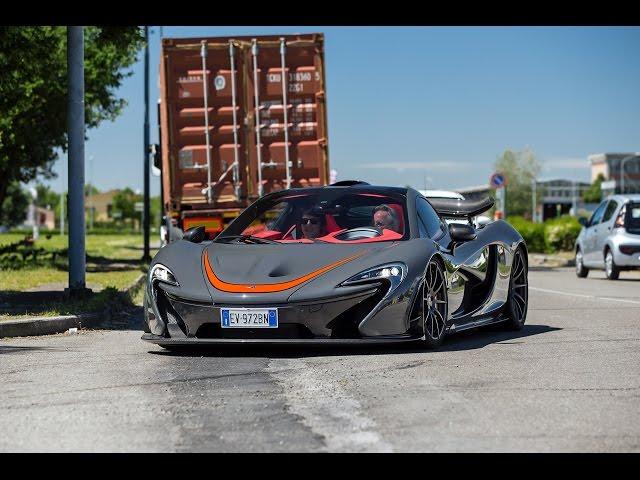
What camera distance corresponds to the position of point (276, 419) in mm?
6297

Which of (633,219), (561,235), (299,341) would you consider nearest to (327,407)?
(299,341)

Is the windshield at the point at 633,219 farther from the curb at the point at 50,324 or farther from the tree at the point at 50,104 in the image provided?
the curb at the point at 50,324

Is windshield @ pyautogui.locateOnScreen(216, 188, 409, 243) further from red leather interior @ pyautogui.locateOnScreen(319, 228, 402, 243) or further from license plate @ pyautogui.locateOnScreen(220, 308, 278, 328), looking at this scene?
license plate @ pyautogui.locateOnScreen(220, 308, 278, 328)

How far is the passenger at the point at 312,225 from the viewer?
1027 centimetres

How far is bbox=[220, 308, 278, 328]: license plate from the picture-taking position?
901cm

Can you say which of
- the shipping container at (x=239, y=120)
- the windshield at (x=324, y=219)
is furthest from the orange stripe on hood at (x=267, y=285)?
the shipping container at (x=239, y=120)

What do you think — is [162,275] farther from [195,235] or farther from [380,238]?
[380,238]

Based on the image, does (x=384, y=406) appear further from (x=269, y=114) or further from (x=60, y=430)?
(x=269, y=114)

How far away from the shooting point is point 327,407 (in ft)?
21.9

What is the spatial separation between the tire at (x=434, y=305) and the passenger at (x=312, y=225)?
1051 millimetres

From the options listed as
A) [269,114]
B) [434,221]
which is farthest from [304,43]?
[434,221]

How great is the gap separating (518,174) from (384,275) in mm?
135015

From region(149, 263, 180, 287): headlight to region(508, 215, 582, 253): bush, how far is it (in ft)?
98.1
